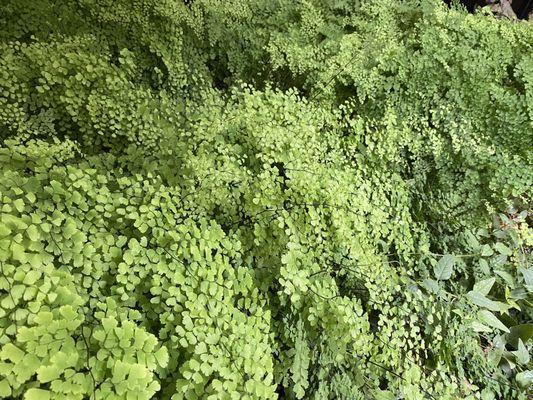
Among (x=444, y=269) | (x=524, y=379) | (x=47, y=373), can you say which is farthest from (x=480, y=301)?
(x=47, y=373)

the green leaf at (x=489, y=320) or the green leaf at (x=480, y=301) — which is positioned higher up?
the green leaf at (x=480, y=301)

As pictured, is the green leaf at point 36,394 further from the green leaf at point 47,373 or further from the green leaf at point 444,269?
the green leaf at point 444,269

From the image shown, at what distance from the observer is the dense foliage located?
163 centimetres

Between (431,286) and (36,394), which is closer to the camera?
(36,394)

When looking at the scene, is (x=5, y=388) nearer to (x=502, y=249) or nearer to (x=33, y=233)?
(x=33, y=233)

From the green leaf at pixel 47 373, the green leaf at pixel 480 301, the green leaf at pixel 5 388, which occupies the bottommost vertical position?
the green leaf at pixel 480 301

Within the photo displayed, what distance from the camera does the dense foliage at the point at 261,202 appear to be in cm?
163

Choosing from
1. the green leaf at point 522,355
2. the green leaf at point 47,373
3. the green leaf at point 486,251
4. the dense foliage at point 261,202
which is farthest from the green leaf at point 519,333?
the green leaf at point 47,373

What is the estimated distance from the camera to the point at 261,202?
98.0 inches

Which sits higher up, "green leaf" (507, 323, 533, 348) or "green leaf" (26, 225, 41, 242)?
"green leaf" (26, 225, 41, 242)

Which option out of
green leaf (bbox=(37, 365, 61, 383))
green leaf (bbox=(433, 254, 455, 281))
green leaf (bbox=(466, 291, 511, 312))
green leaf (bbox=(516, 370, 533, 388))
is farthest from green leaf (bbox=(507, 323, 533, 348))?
green leaf (bbox=(37, 365, 61, 383))

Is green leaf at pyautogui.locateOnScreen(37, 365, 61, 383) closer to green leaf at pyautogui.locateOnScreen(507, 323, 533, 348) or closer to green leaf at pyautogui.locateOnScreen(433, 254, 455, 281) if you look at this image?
green leaf at pyautogui.locateOnScreen(433, 254, 455, 281)

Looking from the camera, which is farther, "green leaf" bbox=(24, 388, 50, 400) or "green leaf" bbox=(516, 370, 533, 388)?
"green leaf" bbox=(516, 370, 533, 388)

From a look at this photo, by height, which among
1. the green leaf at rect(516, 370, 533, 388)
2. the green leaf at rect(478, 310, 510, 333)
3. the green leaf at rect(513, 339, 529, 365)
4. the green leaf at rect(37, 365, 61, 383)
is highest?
the green leaf at rect(37, 365, 61, 383)
